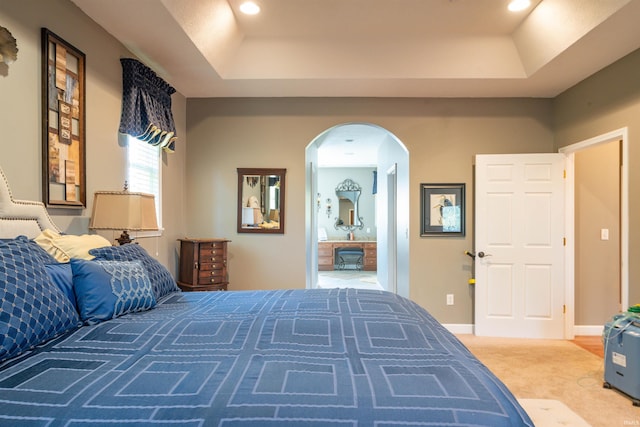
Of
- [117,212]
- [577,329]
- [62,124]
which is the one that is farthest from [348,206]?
[62,124]

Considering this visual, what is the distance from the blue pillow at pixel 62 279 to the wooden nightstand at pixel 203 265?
1865mm

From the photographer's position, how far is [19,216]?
1.77 metres

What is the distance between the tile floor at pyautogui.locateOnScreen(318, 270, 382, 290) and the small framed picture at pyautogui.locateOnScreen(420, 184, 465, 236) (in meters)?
2.81

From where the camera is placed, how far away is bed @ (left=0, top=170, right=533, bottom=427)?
0.87 metres

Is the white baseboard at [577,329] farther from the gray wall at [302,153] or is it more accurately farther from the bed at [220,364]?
the bed at [220,364]

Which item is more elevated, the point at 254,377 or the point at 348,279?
the point at 254,377

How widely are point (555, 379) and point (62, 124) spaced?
3853 millimetres

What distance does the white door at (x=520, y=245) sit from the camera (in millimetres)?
3729

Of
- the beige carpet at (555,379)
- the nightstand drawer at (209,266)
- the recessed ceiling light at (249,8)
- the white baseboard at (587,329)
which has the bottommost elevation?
the beige carpet at (555,379)

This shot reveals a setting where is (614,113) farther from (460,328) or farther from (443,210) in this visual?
(460,328)

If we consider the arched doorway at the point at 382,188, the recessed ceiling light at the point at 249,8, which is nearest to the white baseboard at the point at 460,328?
the arched doorway at the point at 382,188

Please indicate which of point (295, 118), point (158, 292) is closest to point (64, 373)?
point (158, 292)

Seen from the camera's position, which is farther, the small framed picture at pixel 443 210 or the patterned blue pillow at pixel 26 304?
the small framed picture at pixel 443 210

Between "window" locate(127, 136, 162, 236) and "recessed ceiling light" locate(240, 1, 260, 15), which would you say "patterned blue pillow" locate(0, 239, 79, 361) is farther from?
"recessed ceiling light" locate(240, 1, 260, 15)
